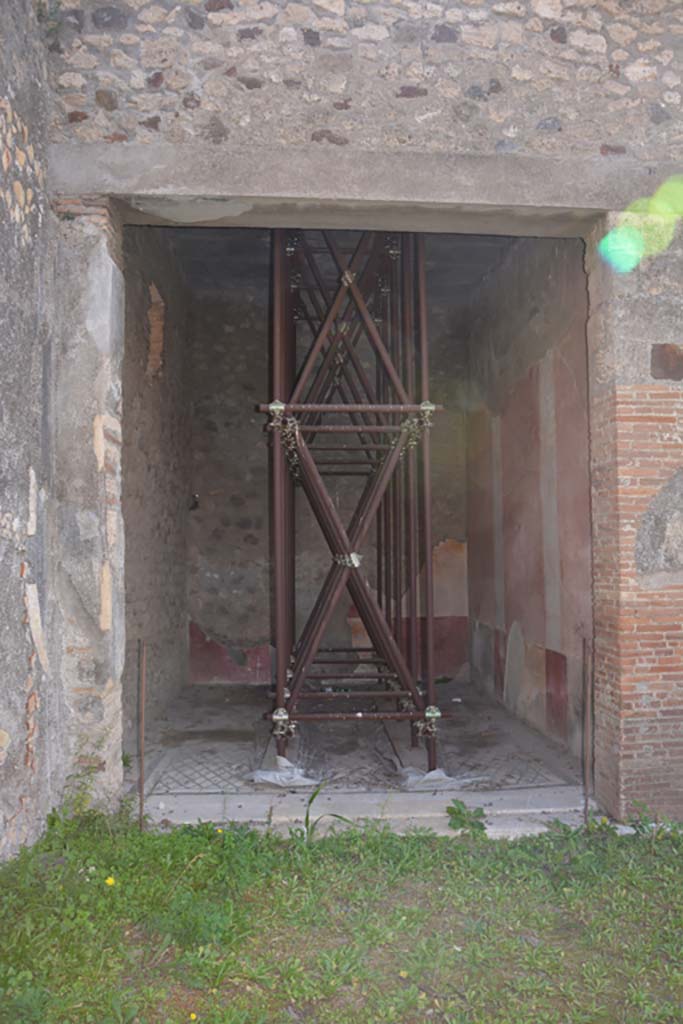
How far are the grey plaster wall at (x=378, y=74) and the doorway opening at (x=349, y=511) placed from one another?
1.27m

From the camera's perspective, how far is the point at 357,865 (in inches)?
143

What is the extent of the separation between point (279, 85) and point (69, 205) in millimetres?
1269

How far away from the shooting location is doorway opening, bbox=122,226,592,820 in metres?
5.39

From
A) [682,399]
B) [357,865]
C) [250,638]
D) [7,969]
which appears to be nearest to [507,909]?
[357,865]

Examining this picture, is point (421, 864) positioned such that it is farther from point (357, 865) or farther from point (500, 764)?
point (500, 764)

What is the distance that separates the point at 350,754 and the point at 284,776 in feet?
2.84

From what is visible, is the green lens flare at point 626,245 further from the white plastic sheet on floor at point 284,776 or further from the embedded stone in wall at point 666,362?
the white plastic sheet on floor at point 284,776

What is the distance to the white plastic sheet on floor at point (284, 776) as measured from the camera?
15.2 feet

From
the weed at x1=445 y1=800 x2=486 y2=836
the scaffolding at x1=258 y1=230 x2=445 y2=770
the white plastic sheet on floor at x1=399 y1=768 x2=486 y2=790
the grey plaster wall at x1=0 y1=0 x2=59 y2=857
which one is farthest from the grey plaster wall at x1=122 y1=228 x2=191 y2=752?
the weed at x1=445 y1=800 x2=486 y2=836

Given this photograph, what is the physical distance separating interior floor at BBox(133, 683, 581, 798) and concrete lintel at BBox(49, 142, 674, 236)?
3291 millimetres

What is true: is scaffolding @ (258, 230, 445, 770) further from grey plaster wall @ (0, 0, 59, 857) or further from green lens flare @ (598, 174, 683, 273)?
grey plaster wall @ (0, 0, 59, 857)

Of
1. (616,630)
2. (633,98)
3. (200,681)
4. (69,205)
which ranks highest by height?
(633,98)

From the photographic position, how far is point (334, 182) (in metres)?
4.10

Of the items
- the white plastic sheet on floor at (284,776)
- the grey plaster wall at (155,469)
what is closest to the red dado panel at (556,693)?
the white plastic sheet on floor at (284,776)
